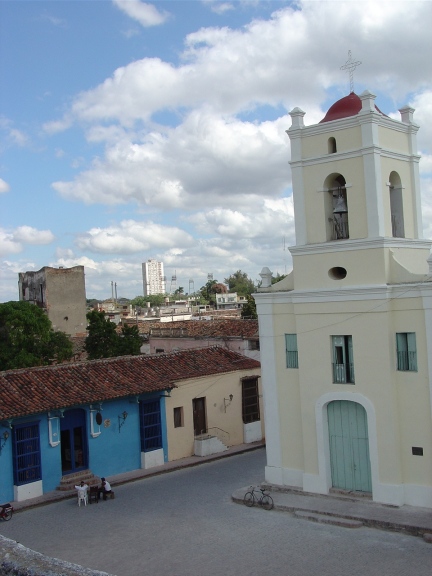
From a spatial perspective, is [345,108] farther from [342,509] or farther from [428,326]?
[342,509]

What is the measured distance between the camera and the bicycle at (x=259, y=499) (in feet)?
52.2

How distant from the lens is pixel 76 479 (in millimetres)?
18953

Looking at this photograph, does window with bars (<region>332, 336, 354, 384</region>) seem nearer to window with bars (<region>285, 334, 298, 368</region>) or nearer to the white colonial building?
the white colonial building

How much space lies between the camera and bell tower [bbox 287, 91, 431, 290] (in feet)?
50.6

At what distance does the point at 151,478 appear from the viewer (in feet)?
65.8

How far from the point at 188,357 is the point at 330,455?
31.5 ft

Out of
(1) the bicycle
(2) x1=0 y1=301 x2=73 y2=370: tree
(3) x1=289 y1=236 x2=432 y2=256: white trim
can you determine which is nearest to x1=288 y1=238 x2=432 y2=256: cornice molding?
(3) x1=289 y1=236 x2=432 y2=256: white trim

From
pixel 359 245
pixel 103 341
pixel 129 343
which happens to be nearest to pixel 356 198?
pixel 359 245

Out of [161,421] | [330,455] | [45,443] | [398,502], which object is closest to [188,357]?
[161,421]

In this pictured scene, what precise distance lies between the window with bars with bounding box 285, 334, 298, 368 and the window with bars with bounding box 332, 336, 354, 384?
4.09ft

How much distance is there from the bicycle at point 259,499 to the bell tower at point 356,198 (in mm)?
5500

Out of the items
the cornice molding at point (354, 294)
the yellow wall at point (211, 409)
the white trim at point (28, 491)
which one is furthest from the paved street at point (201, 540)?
the cornice molding at point (354, 294)

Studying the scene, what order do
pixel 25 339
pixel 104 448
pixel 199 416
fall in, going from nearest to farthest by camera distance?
pixel 104 448, pixel 199 416, pixel 25 339

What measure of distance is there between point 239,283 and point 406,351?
112581 mm
